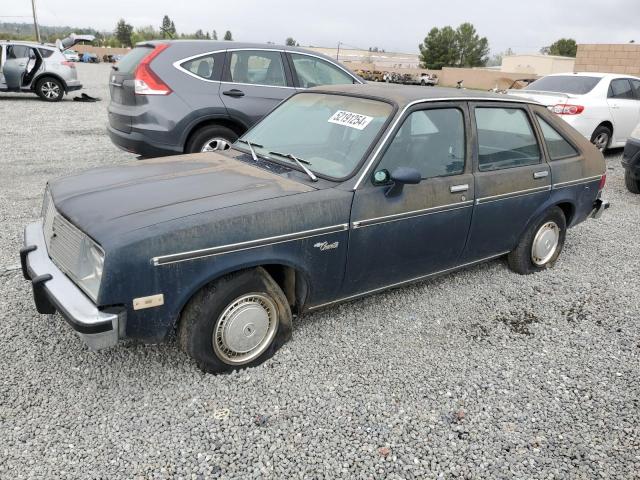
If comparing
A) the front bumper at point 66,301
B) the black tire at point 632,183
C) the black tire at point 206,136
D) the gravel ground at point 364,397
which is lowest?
the gravel ground at point 364,397

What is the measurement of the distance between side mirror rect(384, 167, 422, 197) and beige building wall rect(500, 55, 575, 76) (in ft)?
191

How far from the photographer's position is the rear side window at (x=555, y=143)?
14.6 ft

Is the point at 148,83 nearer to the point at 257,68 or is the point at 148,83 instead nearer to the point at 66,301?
the point at 257,68

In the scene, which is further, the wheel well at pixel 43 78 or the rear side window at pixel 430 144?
the wheel well at pixel 43 78

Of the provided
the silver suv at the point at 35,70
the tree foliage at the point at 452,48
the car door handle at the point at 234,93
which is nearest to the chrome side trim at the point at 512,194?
the car door handle at the point at 234,93

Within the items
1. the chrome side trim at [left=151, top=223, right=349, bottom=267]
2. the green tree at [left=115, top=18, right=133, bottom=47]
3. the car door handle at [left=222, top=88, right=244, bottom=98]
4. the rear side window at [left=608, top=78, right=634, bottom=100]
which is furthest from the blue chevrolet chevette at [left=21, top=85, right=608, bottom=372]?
the green tree at [left=115, top=18, right=133, bottom=47]

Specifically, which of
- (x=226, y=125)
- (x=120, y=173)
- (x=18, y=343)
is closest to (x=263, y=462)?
(x=18, y=343)

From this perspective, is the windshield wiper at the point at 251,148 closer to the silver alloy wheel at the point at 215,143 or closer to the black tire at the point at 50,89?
the silver alloy wheel at the point at 215,143

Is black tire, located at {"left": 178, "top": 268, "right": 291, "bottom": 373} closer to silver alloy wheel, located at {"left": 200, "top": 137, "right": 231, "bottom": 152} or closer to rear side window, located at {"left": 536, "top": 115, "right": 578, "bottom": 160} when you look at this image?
rear side window, located at {"left": 536, "top": 115, "right": 578, "bottom": 160}

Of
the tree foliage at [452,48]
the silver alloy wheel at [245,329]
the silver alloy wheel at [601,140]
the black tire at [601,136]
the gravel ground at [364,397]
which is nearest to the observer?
the gravel ground at [364,397]

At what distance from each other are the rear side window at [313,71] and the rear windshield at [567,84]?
190 inches

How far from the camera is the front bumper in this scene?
2471 millimetres

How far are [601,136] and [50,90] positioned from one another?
47.7 ft

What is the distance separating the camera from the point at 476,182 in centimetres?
382
